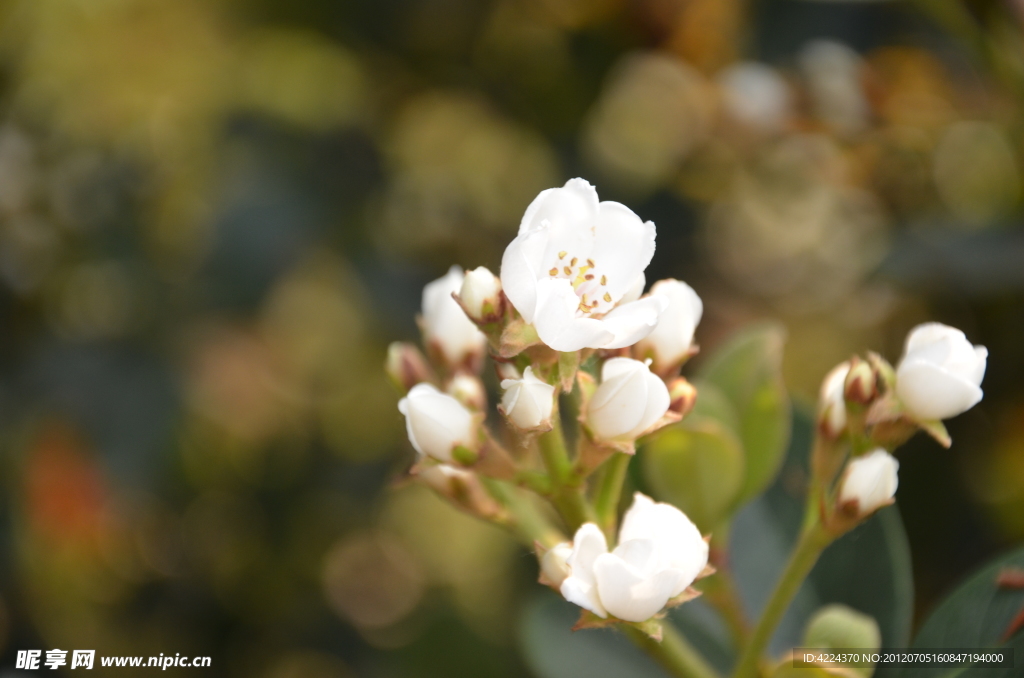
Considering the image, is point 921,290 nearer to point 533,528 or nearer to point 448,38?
point 533,528

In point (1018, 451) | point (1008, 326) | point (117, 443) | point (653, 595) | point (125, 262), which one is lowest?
point (117, 443)

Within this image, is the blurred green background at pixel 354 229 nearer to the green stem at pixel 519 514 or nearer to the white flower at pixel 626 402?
the green stem at pixel 519 514

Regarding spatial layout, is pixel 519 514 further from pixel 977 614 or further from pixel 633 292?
pixel 977 614

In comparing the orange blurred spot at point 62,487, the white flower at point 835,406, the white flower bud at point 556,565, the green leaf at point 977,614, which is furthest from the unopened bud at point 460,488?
the orange blurred spot at point 62,487

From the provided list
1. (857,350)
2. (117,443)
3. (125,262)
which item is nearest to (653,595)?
(857,350)

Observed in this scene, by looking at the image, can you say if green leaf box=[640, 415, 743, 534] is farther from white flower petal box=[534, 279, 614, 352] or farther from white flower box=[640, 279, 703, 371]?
white flower petal box=[534, 279, 614, 352]

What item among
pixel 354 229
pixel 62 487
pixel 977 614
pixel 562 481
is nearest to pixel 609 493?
pixel 562 481
